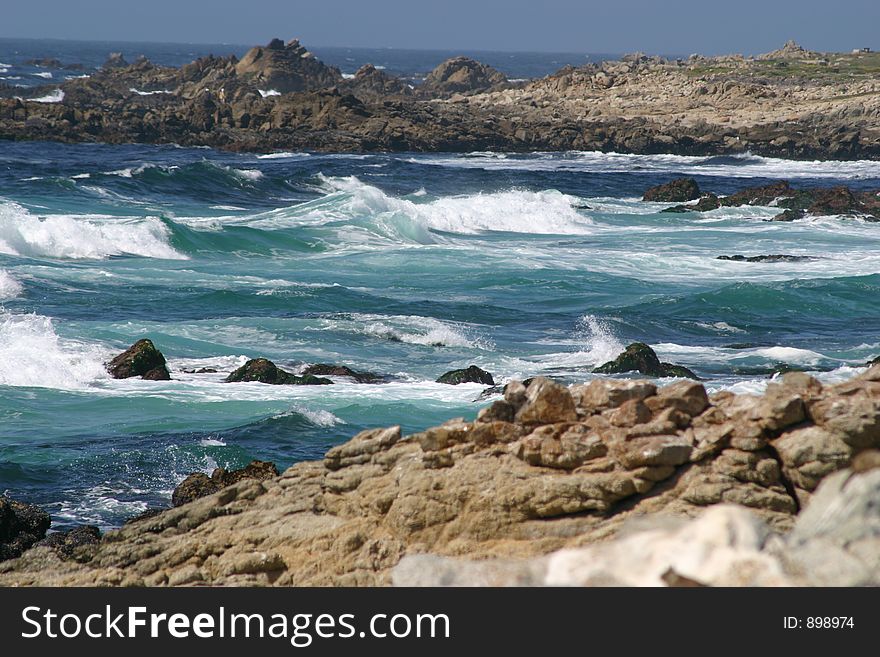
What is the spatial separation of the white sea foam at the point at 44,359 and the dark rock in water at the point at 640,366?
24.4ft

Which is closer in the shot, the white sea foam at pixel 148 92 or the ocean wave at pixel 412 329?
the ocean wave at pixel 412 329

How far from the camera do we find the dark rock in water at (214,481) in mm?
10797

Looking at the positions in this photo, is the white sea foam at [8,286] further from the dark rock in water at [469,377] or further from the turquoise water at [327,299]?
the dark rock in water at [469,377]

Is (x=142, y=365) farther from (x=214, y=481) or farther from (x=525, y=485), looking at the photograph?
(x=525, y=485)

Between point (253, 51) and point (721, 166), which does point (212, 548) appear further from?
point (253, 51)

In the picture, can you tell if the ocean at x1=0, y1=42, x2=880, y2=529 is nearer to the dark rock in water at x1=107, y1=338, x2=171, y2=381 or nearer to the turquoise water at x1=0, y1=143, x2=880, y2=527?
the turquoise water at x1=0, y1=143, x2=880, y2=527

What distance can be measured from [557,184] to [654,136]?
19552mm

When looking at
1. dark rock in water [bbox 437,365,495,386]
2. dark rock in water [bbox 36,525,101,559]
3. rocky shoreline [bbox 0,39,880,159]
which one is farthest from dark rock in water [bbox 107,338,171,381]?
rocky shoreline [bbox 0,39,880,159]

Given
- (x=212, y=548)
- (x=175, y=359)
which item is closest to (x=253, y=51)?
(x=175, y=359)

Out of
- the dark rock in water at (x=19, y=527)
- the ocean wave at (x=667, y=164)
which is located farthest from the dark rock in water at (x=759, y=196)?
the dark rock in water at (x=19, y=527)

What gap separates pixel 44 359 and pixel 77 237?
13.1 m

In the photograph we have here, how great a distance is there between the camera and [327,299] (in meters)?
25.0

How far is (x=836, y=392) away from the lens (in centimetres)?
751

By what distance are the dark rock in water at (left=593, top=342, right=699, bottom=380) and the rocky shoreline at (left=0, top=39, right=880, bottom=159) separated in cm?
4119
